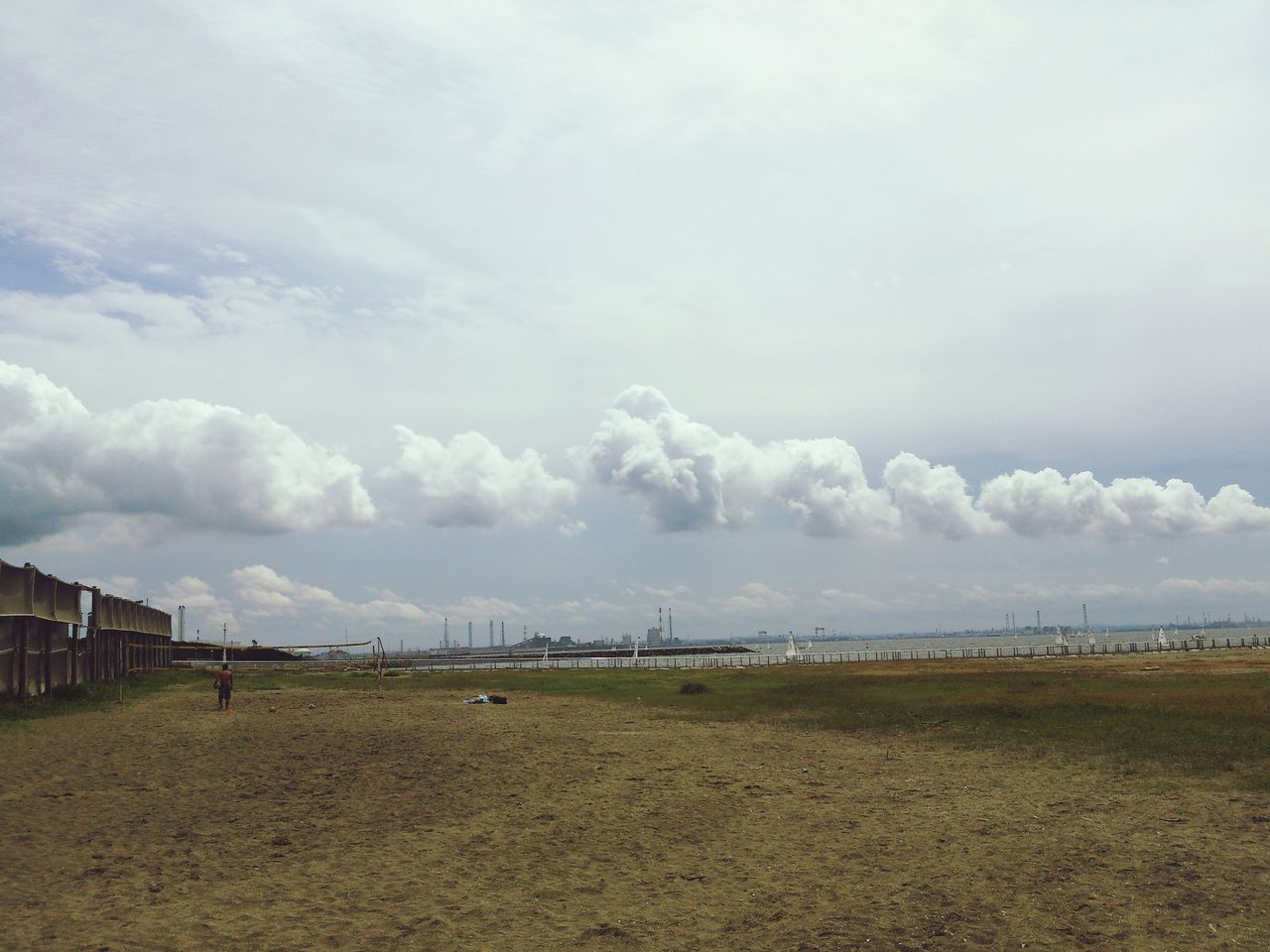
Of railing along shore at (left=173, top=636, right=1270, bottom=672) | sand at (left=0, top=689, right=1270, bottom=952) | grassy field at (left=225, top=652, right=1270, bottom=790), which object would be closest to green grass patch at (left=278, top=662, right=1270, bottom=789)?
grassy field at (left=225, top=652, right=1270, bottom=790)

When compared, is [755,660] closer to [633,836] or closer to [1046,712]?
[1046,712]

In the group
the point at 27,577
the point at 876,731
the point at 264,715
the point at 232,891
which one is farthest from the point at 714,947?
the point at 27,577

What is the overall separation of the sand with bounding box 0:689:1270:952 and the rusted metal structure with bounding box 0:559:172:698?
748 centimetres

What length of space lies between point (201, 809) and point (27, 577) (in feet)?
63.6

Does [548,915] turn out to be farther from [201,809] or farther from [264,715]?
[264,715]

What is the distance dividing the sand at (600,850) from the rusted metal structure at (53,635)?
24.5ft

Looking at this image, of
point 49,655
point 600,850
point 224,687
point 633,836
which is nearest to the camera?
point 600,850

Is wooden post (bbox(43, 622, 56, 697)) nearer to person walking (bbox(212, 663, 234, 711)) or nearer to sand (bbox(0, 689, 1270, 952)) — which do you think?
person walking (bbox(212, 663, 234, 711))

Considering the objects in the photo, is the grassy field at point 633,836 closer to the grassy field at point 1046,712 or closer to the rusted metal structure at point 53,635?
the grassy field at point 1046,712

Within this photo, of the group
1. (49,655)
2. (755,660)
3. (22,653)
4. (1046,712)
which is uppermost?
(22,653)

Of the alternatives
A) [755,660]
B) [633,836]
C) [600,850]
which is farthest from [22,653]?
[755,660]

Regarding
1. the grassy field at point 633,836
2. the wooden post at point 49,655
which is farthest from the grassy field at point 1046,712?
the wooden post at point 49,655

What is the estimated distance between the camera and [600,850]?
14.3 metres

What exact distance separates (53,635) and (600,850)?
29428 mm
